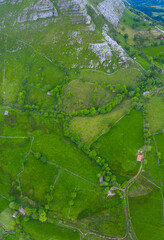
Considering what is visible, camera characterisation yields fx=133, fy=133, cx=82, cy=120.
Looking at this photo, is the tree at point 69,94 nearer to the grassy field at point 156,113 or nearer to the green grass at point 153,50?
the grassy field at point 156,113

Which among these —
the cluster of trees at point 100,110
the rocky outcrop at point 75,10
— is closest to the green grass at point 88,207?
the cluster of trees at point 100,110

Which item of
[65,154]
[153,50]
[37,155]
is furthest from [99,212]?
[153,50]

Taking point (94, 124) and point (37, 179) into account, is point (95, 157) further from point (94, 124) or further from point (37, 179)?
point (37, 179)

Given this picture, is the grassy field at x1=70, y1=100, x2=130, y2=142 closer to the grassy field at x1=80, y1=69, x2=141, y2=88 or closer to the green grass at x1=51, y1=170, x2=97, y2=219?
the grassy field at x1=80, y1=69, x2=141, y2=88

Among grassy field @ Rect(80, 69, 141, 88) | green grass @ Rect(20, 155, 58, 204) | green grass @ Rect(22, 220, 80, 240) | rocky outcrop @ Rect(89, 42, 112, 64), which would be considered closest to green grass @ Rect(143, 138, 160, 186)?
Answer: green grass @ Rect(22, 220, 80, 240)

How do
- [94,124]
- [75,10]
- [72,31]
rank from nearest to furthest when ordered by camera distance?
[94,124], [75,10], [72,31]

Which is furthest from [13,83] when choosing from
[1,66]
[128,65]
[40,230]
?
[40,230]
